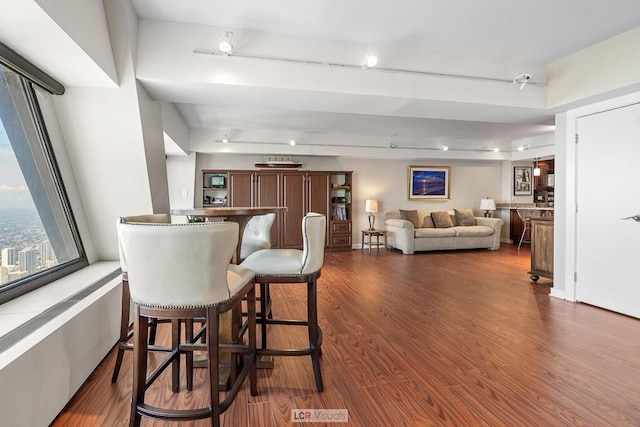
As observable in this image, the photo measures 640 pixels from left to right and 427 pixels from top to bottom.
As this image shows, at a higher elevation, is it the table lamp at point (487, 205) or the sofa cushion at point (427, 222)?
the table lamp at point (487, 205)

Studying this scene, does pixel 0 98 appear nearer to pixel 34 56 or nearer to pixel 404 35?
pixel 34 56

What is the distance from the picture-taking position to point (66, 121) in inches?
97.7

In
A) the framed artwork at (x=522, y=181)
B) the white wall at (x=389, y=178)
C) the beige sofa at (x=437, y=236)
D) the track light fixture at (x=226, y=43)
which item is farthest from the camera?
the framed artwork at (x=522, y=181)

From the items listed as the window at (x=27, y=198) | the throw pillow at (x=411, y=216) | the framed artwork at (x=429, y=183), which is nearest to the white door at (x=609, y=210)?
the throw pillow at (x=411, y=216)

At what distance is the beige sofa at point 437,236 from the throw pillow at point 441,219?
0.09 meters

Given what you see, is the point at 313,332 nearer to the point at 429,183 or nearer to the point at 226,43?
the point at 226,43

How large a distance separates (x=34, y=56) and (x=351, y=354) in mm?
2678

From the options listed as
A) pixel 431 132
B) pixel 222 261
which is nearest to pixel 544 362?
pixel 222 261

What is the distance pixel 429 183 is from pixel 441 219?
98 centimetres

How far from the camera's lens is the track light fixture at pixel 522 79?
10.6 feet

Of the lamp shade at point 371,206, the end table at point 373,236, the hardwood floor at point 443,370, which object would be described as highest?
the lamp shade at point 371,206

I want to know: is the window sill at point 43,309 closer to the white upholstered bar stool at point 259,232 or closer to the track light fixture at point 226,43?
the white upholstered bar stool at point 259,232

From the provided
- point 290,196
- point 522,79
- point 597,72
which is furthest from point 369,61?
point 290,196

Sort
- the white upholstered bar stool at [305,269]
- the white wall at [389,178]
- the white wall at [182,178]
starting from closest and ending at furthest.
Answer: the white upholstered bar stool at [305,269] → the white wall at [182,178] → the white wall at [389,178]
